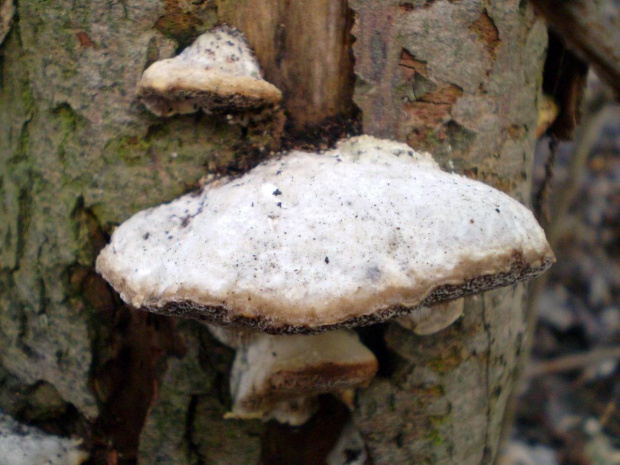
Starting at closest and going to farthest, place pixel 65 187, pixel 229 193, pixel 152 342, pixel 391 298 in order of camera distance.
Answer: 1. pixel 391 298
2. pixel 229 193
3. pixel 65 187
4. pixel 152 342

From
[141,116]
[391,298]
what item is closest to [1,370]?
[141,116]

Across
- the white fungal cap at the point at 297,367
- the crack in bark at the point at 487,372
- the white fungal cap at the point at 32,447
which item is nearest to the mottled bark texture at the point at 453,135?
the crack in bark at the point at 487,372

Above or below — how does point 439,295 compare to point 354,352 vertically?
above

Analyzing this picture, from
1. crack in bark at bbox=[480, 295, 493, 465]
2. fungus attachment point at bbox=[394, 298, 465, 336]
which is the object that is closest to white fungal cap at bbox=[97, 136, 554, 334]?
fungus attachment point at bbox=[394, 298, 465, 336]

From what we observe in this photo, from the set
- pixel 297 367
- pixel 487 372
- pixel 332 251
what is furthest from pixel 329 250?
pixel 487 372

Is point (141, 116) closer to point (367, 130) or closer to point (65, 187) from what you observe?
point (65, 187)

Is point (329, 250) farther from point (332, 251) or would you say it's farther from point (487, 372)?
point (487, 372)

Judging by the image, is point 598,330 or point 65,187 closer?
point 65,187
